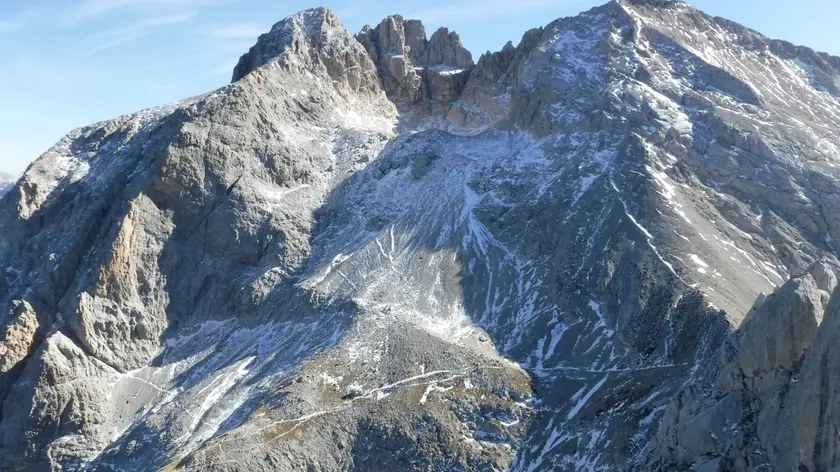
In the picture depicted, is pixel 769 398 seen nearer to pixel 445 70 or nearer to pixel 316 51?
pixel 316 51

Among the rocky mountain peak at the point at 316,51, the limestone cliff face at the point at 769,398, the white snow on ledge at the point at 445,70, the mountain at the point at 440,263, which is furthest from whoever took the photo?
the white snow on ledge at the point at 445,70

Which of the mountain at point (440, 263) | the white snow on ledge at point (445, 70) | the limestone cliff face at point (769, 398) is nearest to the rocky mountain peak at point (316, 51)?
the mountain at point (440, 263)

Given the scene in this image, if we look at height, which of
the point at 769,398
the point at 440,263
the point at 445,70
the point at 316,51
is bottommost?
the point at 769,398

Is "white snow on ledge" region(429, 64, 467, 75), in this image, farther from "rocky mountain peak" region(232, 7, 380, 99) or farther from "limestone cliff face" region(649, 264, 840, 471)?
"limestone cliff face" region(649, 264, 840, 471)

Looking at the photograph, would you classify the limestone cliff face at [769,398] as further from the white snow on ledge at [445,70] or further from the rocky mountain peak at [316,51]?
the white snow on ledge at [445,70]

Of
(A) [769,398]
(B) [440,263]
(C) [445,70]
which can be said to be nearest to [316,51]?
(C) [445,70]

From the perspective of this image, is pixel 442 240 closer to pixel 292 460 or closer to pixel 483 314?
pixel 483 314

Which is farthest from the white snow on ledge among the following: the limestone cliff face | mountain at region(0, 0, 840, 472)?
the limestone cliff face

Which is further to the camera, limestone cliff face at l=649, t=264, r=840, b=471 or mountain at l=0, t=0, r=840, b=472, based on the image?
mountain at l=0, t=0, r=840, b=472
